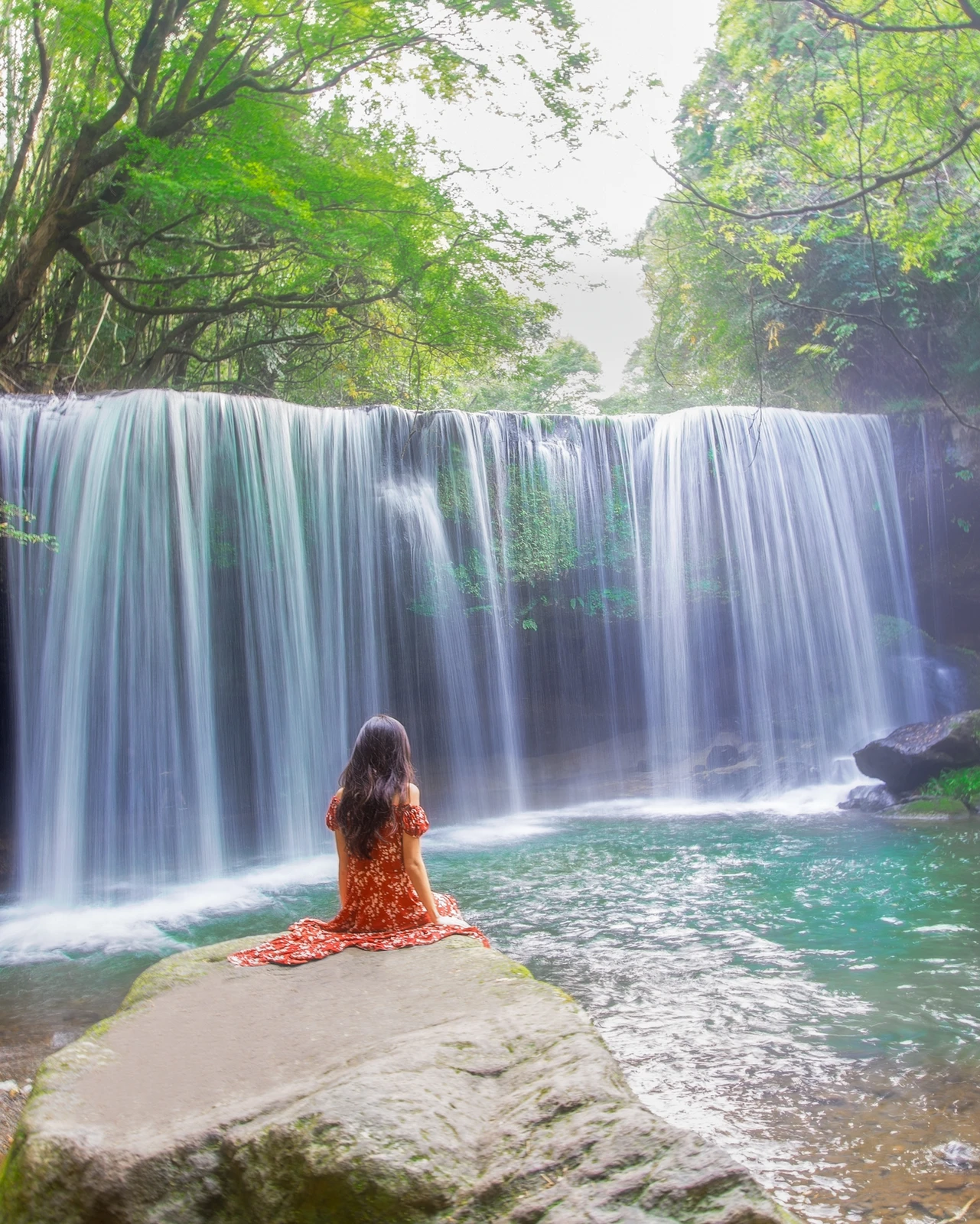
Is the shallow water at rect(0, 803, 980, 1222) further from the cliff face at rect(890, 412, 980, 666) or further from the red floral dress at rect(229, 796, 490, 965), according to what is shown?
the cliff face at rect(890, 412, 980, 666)

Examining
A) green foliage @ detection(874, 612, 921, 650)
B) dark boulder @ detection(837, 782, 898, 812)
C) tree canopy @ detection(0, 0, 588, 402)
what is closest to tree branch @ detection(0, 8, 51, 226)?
tree canopy @ detection(0, 0, 588, 402)

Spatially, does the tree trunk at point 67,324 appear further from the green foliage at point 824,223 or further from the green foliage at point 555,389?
the green foliage at point 555,389

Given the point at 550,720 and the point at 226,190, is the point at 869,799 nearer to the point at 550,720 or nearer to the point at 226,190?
the point at 550,720

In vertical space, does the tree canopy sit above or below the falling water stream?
above

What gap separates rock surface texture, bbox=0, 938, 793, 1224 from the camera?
1.97 m

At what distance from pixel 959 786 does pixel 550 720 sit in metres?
5.68

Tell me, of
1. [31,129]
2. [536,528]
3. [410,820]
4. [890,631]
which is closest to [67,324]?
[31,129]

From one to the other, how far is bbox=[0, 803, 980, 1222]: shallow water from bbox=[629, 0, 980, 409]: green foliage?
4462 mm

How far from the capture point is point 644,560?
47.8 feet

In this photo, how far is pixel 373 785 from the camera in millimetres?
3906

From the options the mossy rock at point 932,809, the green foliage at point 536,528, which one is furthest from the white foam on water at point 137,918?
the mossy rock at point 932,809

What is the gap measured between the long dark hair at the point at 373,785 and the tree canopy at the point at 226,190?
7969mm

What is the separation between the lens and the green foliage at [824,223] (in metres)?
8.22

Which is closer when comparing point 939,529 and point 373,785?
point 373,785
